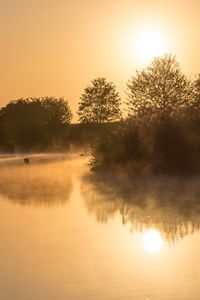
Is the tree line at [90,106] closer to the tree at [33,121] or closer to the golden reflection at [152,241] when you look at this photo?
the tree at [33,121]

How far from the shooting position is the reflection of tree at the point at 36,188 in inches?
789

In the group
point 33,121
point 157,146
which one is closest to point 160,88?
point 157,146

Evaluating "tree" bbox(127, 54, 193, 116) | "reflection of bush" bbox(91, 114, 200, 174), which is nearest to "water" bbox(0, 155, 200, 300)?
"reflection of bush" bbox(91, 114, 200, 174)

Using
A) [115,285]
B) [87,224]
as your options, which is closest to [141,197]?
[87,224]

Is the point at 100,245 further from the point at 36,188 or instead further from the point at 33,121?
the point at 33,121

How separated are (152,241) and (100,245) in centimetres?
93

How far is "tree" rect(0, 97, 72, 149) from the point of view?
88.6m

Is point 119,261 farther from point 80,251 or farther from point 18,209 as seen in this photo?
point 18,209

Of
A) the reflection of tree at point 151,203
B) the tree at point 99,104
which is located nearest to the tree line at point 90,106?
the tree at point 99,104

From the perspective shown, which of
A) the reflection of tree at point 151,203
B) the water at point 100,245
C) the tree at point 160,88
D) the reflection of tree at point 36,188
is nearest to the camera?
the water at point 100,245

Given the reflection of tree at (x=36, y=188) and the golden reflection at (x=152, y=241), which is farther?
the reflection of tree at (x=36, y=188)

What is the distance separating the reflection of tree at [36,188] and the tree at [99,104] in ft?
197

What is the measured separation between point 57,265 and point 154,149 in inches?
783

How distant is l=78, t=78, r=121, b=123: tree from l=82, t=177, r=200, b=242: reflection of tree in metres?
65.1
